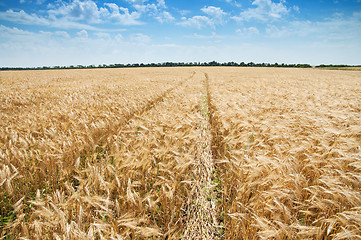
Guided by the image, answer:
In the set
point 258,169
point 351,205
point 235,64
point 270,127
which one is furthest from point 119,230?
point 235,64

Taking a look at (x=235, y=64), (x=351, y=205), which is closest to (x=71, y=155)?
(x=351, y=205)

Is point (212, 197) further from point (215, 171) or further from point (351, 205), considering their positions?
point (351, 205)

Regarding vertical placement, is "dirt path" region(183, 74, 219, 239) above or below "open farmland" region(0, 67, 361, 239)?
below

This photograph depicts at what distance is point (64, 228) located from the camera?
1281 mm

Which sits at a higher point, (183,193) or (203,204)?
(183,193)

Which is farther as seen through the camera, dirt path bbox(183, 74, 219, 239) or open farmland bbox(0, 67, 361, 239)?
dirt path bbox(183, 74, 219, 239)

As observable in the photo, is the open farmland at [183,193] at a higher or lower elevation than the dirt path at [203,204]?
higher

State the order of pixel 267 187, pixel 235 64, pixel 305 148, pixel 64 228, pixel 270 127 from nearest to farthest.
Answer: pixel 64 228 < pixel 267 187 < pixel 305 148 < pixel 270 127 < pixel 235 64

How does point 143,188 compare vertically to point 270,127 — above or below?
below

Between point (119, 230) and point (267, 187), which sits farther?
point (267, 187)

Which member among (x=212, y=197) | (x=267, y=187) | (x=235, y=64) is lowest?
(x=212, y=197)

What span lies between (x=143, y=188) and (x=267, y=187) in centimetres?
144

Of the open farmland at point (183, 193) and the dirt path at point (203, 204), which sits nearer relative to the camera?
the open farmland at point (183, 193)

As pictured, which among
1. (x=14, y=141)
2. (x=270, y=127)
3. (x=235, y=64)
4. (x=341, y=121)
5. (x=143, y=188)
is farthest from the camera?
(x=235, y=64)
